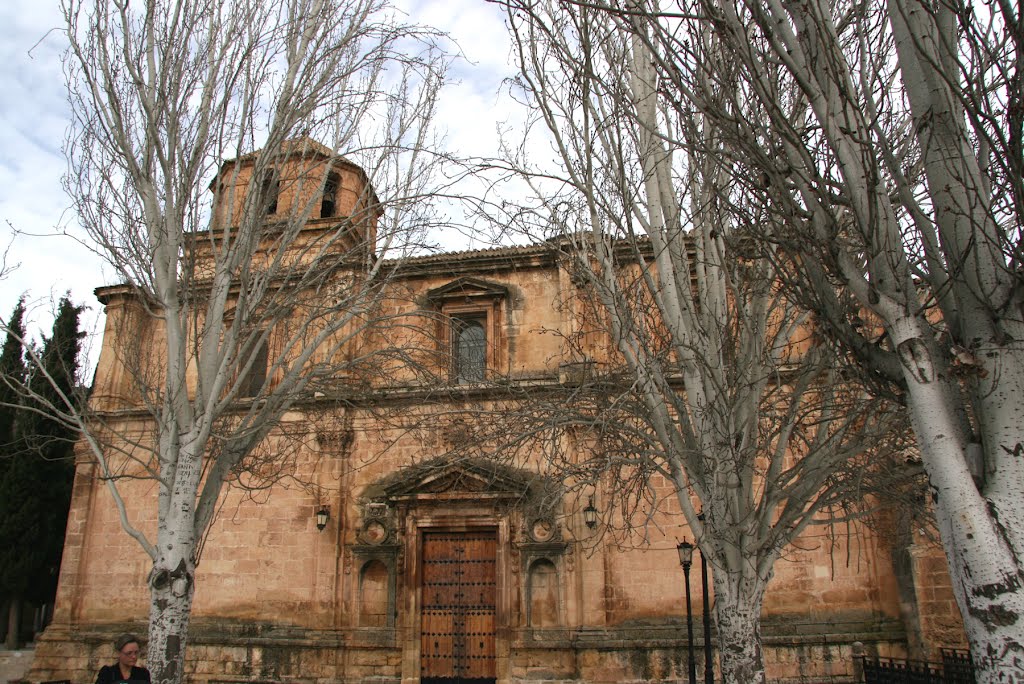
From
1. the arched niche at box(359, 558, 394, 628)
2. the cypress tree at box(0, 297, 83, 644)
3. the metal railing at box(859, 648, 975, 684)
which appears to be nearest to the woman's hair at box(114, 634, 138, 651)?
the metal railing at box(859, 648, 975, 684)

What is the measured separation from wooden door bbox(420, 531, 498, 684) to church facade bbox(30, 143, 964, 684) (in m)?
0.03

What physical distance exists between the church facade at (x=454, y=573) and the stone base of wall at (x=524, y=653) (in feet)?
0.12

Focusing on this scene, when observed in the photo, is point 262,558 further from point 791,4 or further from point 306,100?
point 791,4

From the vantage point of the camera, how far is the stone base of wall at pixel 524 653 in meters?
13.8

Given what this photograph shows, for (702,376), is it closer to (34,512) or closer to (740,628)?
(740,628)

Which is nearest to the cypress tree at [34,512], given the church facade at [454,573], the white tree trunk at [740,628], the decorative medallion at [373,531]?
the church facade at [454,573]

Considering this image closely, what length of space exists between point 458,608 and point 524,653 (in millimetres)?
1670

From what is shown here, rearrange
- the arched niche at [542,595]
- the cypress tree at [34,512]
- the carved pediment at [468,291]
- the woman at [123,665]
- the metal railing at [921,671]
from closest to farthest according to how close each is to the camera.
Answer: the woman at [123,665]
the metal railing at [921,671]
the arched niche at [542,595]
the carved pediment at [468,291]
the cypress tree at [34,512]

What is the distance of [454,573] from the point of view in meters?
15.8

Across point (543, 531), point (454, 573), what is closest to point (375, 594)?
point (454, 573)

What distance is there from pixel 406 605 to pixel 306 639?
2054 millimetres

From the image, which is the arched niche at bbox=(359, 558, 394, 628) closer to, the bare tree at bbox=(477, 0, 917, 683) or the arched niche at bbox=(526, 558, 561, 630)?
the arched niche at bbox=(526, 558, 561, 630)

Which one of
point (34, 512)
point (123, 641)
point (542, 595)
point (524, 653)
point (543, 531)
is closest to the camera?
point (123, 641)

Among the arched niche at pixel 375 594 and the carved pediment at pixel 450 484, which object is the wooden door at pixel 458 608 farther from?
the carved pediment at pixel 450 484
